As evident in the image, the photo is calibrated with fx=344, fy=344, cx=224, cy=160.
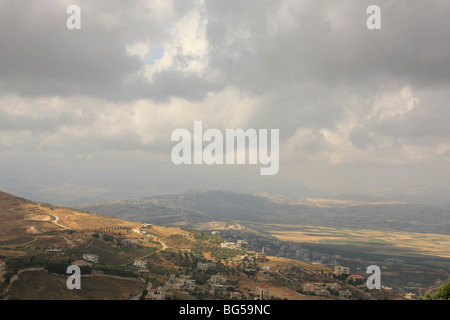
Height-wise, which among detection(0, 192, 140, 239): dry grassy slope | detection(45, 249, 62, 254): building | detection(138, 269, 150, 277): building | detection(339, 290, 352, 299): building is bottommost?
detection(339, 290, 352, 299): building

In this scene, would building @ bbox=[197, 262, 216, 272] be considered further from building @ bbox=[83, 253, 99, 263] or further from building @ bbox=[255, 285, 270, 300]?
building @ bbox=[83, 253, 99, 263]

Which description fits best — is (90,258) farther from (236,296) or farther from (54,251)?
(236,296)

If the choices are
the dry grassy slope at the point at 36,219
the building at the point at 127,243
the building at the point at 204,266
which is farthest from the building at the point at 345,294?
the dry grassy slope at the point at 36,219

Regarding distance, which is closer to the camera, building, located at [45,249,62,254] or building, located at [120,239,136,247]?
building, located at [45,249,62,254]

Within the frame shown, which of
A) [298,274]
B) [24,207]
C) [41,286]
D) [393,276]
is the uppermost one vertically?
[24,207]

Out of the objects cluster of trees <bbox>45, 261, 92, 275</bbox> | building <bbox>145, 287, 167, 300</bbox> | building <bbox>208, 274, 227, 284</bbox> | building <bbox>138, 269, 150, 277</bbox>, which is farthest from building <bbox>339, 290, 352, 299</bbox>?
cluster of trees <bbox>45, 261, 92, 275</bbox>

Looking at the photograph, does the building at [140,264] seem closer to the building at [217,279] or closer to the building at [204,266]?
the building at [204,266]
